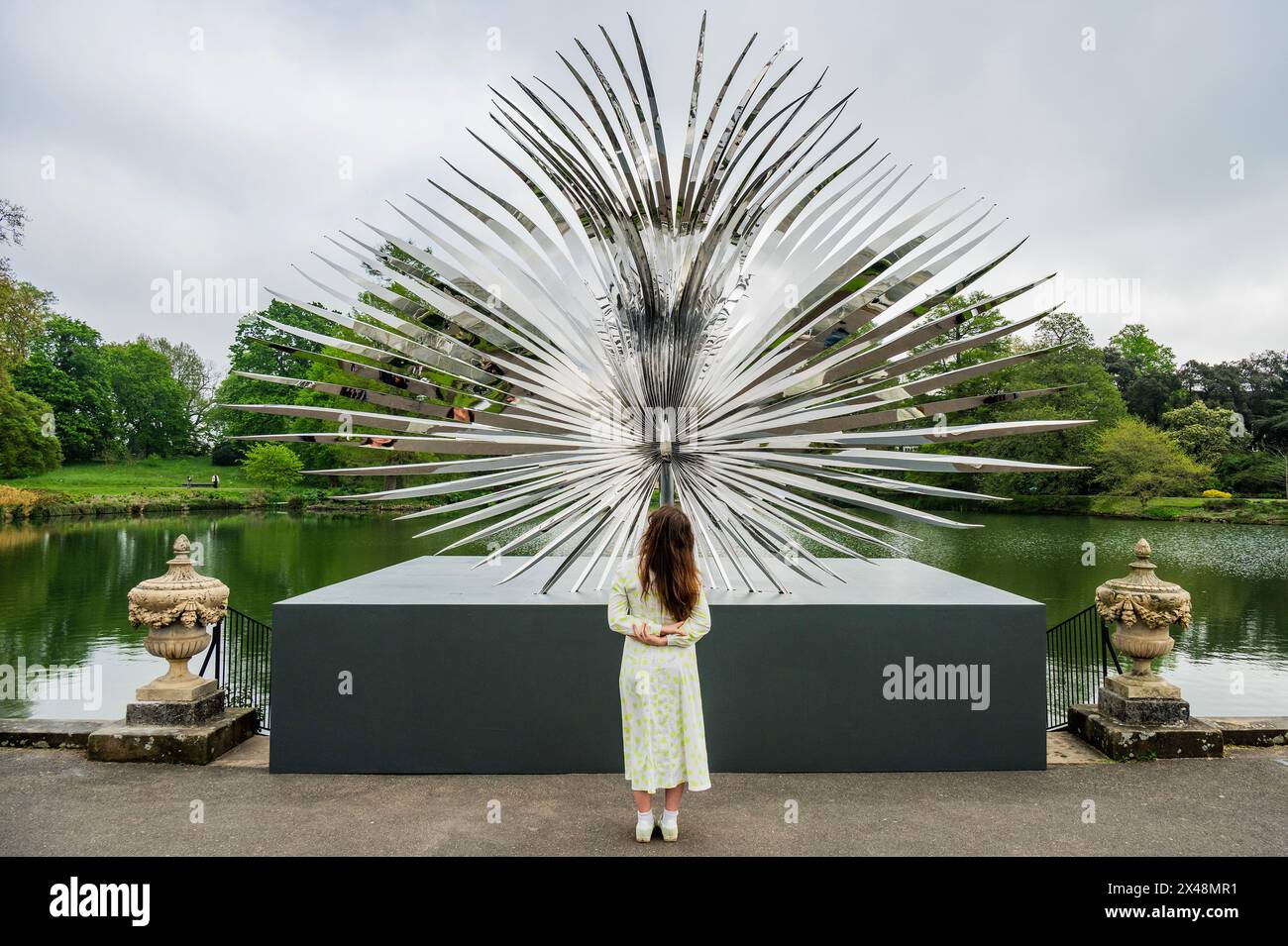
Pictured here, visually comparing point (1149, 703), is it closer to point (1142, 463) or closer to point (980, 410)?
point (980, 410)

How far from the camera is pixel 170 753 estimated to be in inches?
204

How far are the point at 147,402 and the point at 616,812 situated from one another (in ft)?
209

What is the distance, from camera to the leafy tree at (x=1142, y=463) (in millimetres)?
33969

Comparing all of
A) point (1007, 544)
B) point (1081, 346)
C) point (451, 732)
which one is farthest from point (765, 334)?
point (1081, 346)

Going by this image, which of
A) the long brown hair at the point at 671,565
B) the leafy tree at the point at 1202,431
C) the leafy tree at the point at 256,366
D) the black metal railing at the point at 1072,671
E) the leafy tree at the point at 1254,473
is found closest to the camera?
the long brown hair at the point at 671,565

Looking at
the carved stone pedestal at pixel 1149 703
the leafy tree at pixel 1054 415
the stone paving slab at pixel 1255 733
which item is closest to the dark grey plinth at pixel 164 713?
the carved stone pedestal at pixel 1149 703

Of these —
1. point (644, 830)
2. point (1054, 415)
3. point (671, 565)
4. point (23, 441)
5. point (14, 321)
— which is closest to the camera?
point (671, 565)

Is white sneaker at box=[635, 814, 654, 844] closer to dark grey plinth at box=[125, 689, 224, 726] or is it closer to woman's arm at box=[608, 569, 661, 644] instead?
woman's arm at box=[608, 569, 661, 644]

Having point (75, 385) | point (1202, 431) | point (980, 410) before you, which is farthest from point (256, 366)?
point (1202, 431)

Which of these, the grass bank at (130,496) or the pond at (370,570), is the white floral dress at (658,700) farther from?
the grass bank at (130,496)

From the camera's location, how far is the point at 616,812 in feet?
13.9

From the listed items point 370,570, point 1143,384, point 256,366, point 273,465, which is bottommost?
point 370,570

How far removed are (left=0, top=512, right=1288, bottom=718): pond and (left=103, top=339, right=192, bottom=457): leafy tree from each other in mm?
24947

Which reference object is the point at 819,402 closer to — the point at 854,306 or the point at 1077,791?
the point at 854,306
